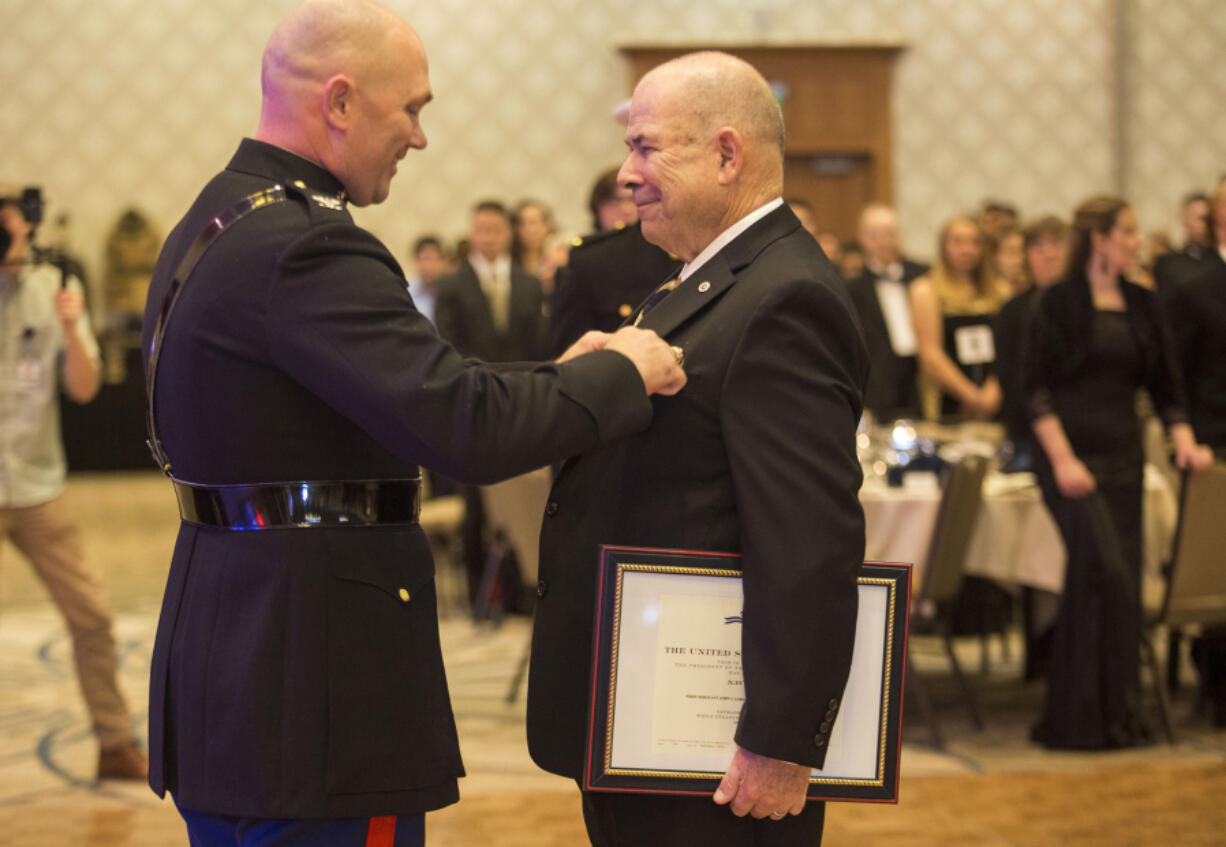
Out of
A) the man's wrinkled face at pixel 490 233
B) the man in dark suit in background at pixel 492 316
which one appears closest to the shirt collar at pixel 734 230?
the man in dark suit in background at pixel 492 316

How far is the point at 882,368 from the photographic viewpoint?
599 centimetres

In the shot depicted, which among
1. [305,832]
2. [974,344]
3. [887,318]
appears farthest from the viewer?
[887,318]

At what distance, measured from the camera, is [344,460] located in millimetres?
1625

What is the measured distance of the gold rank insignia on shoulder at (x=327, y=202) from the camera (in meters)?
1.61

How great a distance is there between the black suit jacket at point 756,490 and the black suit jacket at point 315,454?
0.11 meters

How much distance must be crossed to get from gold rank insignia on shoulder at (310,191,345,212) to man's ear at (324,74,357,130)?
89 millimetres

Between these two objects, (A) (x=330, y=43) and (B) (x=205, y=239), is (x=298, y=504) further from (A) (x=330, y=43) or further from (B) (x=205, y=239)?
(A) (x=330, y=43)

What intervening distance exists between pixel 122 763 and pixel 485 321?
10.7 feet

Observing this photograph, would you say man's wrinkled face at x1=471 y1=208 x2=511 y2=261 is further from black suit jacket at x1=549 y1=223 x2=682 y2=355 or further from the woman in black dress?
black suit jacket at x1=549 y1=223 x2=682 y2=355

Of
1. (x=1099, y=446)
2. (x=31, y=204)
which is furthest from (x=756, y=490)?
(x=1099, y=446)

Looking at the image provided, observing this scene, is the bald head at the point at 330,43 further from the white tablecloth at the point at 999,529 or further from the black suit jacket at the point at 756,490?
the white tablecloth at the point at 999,529

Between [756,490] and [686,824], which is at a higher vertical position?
[756,490]

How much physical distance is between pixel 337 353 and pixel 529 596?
15.9 ft

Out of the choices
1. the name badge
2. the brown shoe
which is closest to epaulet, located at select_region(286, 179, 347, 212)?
the brown shoe
